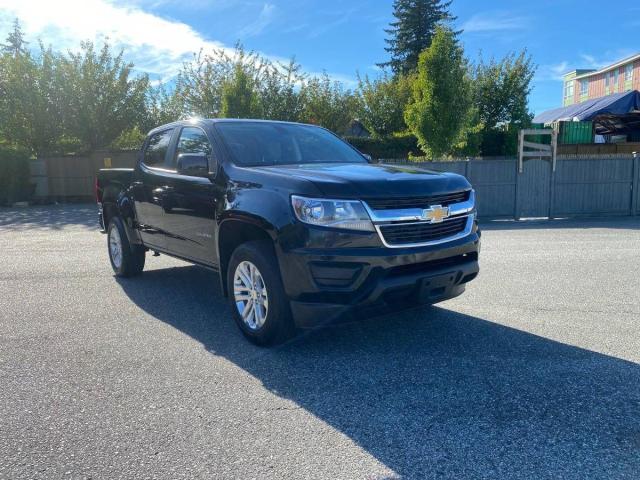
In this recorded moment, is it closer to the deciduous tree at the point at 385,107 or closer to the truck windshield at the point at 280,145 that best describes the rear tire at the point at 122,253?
the truck windshield at the point at 280,145

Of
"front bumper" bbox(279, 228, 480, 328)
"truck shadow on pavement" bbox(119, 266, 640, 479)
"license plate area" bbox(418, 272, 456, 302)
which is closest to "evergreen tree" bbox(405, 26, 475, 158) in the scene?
"truck shadow on pavement" bbox(119, 266, 640, 479)

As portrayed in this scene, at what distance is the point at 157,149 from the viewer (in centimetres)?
621

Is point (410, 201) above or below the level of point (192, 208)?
above

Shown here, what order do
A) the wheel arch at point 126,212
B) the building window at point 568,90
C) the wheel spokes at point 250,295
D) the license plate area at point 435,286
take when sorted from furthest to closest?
the building window at point 568,90 → the wheel arch at point 126,212 → the wheel spokes at point 250,295 → the license plate area at point 435,286

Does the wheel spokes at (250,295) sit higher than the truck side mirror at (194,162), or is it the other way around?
the truck side mirror at (194,162)

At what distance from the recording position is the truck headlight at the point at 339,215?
3.78 metres

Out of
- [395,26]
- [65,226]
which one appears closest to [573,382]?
[65,226]

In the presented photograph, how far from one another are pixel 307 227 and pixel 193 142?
2.20 m

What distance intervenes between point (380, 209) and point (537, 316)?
2382 mm

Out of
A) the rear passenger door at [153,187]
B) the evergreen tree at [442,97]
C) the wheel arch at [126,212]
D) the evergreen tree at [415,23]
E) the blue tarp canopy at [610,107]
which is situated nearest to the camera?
the rear passenger door at [153,187]

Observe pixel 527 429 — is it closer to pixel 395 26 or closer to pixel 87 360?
pixel 87 360

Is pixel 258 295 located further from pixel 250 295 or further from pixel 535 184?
pixel 535 184

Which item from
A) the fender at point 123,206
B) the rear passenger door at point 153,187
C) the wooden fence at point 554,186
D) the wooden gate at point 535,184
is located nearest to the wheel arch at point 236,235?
the rear passenger door at point 153,187

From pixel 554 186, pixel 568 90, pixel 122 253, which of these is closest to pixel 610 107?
pixel 554 186
